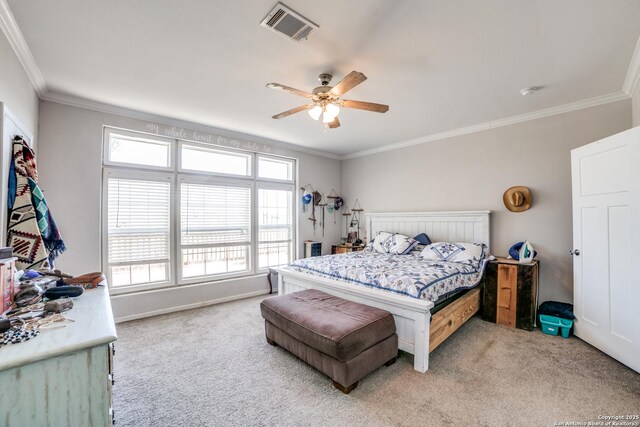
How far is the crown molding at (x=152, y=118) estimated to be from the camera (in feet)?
10.2

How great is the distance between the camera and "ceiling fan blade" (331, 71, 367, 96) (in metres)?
2.01

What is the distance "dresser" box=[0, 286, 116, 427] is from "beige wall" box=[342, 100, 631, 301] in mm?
4324

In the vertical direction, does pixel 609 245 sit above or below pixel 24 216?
below

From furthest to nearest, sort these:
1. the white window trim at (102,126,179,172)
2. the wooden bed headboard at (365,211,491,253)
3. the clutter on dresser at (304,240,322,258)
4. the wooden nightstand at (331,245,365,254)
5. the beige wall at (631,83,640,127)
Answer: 1. the wooden nightstand at (331,245,365,254)
2. the clutter on dresser at (304,240,322,258)
3. the wooden bed headboard at (365,211,491,253)
4. the white window trim at (102,126,179,172)
5. the beige wall at (631,83,640,127)

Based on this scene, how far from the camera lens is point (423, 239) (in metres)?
4.36

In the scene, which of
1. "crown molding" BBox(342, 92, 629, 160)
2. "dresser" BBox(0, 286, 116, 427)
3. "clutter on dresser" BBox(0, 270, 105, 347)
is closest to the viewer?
"dresser" BBox(0, 286, 116, 427)

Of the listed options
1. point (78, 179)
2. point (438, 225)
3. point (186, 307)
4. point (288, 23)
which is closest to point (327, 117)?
point (288, 23)

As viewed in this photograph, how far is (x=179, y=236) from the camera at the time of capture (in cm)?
397

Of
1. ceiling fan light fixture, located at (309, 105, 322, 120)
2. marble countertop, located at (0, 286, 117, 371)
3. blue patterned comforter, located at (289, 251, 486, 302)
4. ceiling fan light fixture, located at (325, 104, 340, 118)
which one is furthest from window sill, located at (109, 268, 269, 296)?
ceiling fan light fixture, located at (325, 104, 340, 118)

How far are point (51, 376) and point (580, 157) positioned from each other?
429 cm

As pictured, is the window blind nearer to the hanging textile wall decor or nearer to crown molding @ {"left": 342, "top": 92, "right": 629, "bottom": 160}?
the hanging textile wall decor

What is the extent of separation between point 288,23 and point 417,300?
7.65 feet

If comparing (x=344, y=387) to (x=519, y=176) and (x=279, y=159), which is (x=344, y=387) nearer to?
(x=519, y=176)

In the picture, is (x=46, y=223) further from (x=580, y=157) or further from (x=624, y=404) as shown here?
(x=580, y=157)
